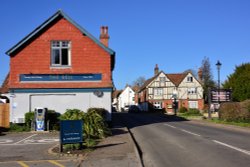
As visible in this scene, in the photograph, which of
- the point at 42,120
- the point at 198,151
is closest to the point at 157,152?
the point at 198,151

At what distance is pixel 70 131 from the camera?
14.5 meters

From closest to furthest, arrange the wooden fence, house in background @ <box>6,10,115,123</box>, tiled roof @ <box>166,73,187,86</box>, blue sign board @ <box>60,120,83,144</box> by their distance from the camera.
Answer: blue sign board @ <box>60,120,83,144</box> < the wooden fence < house in background @ <box>6,10,115,123</box> < tiled roof @ <box>166,73,187,86</box>

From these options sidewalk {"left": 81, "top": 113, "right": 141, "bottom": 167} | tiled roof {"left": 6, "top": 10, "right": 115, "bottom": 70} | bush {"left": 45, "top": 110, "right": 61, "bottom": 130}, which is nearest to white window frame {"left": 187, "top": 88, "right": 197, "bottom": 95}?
tiled roof {"left": 6, "top": 10, "right": 115, "bottom": 70}

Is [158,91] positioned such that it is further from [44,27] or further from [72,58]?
[44,27]

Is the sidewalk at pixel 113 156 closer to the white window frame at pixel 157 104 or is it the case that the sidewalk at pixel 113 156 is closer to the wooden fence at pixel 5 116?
the wooden fence at pixel 5 116

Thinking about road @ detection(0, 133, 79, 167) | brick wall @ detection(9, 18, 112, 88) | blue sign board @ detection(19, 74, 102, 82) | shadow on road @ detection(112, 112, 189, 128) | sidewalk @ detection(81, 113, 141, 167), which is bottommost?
shadow on road @ detection(112, 112, 189, 128)

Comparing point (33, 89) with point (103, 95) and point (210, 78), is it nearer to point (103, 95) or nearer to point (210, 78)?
point (103, 95)

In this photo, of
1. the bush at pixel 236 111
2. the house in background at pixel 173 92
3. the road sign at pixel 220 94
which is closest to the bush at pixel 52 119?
the bush at pixel 236 111

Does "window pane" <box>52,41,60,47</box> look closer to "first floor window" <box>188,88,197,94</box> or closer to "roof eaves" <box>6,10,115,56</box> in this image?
"roof eaves" <box>6,10,115,56</box>

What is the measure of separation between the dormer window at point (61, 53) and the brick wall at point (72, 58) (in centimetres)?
28

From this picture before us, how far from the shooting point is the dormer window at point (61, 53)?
27453 mm

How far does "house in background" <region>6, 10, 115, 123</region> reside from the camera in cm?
2673

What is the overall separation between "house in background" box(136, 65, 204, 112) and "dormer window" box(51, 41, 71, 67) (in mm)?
54536

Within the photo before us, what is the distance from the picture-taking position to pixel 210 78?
332ft
